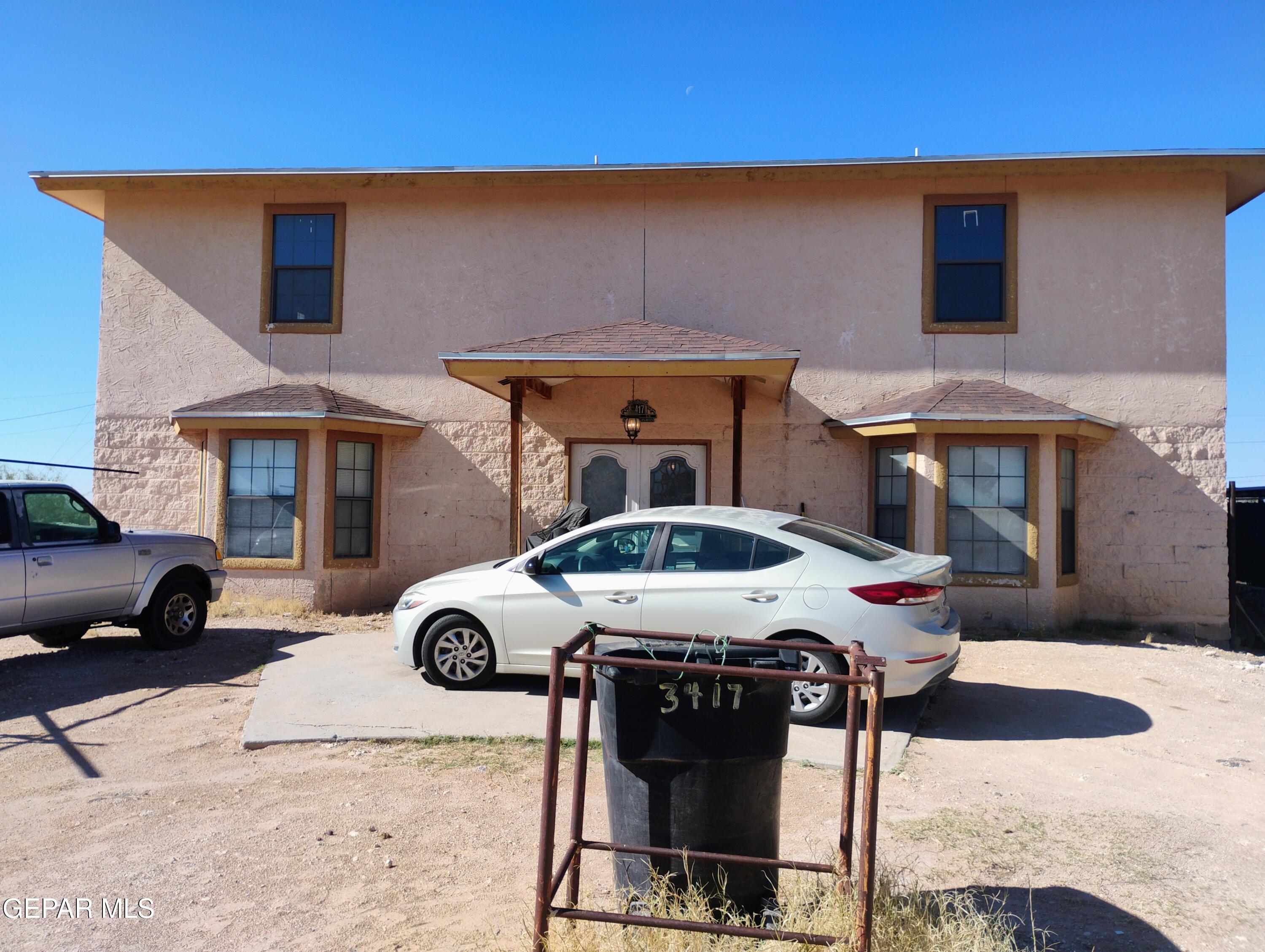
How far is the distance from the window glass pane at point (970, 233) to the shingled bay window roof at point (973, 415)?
5.55ft

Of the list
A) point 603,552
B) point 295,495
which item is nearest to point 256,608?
point 295,495

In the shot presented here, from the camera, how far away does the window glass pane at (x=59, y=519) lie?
7.67 meters

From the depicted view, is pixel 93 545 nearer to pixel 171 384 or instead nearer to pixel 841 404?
pixel 171 384

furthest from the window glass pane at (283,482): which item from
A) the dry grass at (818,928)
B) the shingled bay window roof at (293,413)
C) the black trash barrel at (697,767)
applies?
the dry grass at (818,928)

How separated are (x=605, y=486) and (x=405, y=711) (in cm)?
578

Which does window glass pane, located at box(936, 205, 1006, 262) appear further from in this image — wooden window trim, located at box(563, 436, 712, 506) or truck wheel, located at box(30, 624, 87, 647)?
truck wheel, located at box(30, 624, 87, 647)

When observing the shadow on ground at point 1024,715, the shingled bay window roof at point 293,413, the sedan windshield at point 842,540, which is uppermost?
the shingled bay window roof at point 293,413

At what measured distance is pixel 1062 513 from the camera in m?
11.0

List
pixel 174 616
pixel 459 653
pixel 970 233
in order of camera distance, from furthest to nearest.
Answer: pixel 970 233 < pixel 174 616 < pixel 459 653

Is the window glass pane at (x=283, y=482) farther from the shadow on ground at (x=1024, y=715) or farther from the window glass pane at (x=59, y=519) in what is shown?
the shadow on ground at (x=1024, y=715)

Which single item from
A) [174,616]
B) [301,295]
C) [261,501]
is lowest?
[174,616]

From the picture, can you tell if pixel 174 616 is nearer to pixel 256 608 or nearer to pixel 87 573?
pixel 87 573

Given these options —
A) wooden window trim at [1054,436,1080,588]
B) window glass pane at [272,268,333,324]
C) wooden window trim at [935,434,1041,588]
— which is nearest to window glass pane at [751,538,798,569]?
wooden window trim at [935,434,1041,588]

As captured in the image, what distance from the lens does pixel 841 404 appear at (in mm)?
11617
